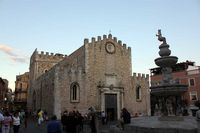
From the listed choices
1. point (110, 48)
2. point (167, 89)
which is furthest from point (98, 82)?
point (167, 89)

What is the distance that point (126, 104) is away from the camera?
1282 inches

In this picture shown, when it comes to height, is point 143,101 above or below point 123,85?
below

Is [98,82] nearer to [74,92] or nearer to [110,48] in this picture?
[74,92]

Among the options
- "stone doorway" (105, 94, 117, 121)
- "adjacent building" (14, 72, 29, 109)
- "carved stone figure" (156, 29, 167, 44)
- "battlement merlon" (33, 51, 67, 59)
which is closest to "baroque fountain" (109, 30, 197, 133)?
"carved stone figure" (156, 29, 167, 44)

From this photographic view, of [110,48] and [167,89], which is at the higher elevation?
[110,48]

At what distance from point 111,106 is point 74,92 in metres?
5.37

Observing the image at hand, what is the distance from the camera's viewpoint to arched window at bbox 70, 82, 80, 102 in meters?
28.8

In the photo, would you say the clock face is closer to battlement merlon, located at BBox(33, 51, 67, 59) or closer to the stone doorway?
the stone doorway

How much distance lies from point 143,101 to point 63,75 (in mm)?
12979

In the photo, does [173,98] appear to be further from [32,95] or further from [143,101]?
[32,95]

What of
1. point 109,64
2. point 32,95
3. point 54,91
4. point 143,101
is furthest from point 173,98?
point 32,95

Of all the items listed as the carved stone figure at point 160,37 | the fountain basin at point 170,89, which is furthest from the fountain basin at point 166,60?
the fountain basin at point 170,89

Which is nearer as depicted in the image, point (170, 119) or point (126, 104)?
point (170, 119)

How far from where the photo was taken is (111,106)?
3125cm
